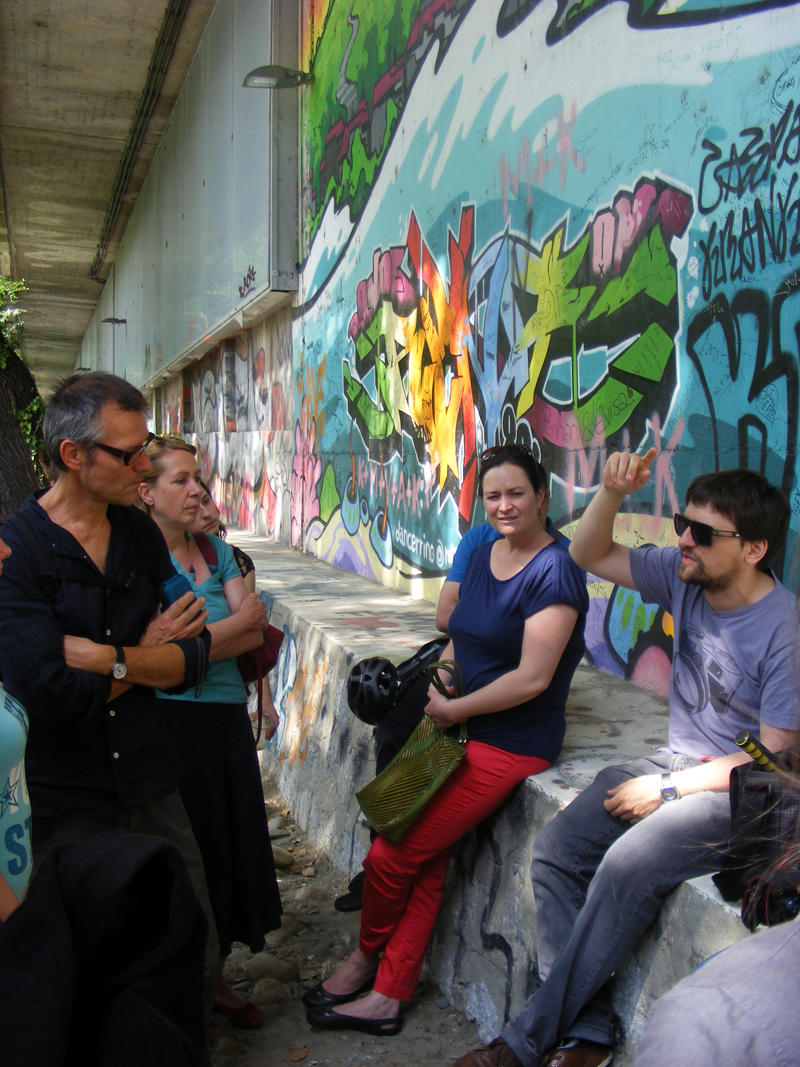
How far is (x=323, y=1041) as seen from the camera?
3125 millimetres

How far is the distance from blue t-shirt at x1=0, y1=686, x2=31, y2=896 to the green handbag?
4.87ft

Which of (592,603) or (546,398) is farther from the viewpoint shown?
(546,398)

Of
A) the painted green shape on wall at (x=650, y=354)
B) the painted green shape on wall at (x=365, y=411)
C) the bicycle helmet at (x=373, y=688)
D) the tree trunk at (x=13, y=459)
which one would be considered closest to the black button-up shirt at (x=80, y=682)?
the bicycle helmet at (x=373, y=688)

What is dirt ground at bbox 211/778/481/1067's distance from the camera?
9.95 ft

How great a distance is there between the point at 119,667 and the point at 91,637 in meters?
0.13

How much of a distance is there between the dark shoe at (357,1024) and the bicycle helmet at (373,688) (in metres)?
1.07

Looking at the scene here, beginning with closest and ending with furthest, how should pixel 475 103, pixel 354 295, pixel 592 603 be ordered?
1. pixel 592 603
2. pixel 475 103
3. pixel 354 295

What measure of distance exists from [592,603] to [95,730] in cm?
276

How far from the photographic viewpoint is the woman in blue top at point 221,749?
3158mm

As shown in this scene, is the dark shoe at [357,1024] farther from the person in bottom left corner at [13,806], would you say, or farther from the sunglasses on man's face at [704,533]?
the sunglasses on man's face at [704,533]

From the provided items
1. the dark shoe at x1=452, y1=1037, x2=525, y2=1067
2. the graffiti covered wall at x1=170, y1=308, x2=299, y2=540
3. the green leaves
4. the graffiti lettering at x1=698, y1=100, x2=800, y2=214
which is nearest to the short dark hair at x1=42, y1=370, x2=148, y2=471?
the dark shoe at x1=452, y1=1037, x2=525, y2=1067

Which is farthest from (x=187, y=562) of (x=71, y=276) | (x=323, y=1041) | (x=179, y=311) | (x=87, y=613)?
(x=71, y=276)

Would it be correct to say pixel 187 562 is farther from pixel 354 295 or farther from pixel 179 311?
pixel 179 311

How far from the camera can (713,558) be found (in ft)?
8.36
